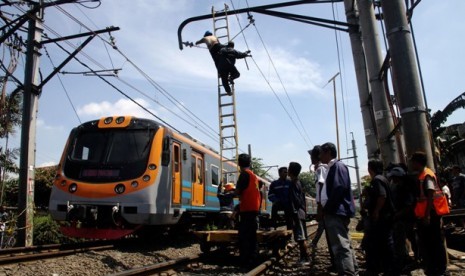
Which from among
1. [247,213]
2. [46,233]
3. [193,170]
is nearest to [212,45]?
[193,170]

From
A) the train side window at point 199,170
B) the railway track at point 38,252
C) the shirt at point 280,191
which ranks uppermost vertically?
the train side window at point 199,170

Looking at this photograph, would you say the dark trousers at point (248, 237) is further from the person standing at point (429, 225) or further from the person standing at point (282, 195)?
the person standing at point (429, 225)

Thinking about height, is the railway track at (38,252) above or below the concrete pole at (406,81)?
below

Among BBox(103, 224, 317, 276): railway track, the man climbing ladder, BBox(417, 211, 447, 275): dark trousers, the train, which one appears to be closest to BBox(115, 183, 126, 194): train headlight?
the train

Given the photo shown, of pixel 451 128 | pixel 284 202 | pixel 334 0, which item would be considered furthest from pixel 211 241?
pixel 451 128

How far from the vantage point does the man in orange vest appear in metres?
6.75

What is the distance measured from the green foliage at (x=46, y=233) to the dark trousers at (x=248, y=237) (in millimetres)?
8531

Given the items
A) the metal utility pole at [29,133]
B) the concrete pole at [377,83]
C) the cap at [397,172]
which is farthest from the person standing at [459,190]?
the metal utility pole at [29,133]

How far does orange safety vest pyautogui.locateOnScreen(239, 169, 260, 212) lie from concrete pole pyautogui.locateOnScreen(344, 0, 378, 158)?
8.09 ft

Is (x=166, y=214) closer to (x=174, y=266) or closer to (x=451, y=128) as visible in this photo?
(x=174, y=266)

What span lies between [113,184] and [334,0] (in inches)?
231

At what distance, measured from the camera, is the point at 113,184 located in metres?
8.78

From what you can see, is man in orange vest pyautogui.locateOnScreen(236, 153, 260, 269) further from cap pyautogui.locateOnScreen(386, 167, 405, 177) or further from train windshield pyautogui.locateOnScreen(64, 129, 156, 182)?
train windshield pyautogui.locateOnScreen(64, 129, 156, 182)

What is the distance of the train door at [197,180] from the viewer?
11.3 meters
